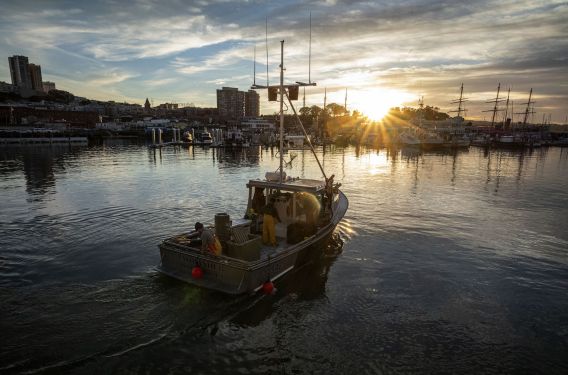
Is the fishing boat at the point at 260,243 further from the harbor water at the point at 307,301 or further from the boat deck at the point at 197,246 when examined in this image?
the harbor water at the point at 307,301

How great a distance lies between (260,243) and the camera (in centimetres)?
1145

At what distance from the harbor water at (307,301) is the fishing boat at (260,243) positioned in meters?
0.67

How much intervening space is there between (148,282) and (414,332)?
918 centimetres

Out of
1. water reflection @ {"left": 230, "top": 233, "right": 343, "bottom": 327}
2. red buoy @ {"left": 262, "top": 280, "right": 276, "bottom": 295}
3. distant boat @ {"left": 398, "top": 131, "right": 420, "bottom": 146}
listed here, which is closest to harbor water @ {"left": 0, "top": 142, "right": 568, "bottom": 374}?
water reflection @ {"left": 230, "top": 233, "right": 343, "bottom": 327}

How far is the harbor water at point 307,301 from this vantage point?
331 inches

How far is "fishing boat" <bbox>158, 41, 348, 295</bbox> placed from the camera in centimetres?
1065

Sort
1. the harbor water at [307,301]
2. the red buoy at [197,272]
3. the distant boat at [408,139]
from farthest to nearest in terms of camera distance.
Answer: the distant boat at [408,139] → the red buoy at [197,272] → the harbor water at [307,301]

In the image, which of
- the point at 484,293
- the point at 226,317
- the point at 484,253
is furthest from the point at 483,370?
the point at 484,253

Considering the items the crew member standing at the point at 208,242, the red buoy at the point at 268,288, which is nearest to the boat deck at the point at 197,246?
the crew member standing at the point at 208,242

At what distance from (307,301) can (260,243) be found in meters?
2.57

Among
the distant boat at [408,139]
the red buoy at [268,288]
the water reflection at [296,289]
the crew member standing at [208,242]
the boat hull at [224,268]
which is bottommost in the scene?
the water reflection at [296,289]

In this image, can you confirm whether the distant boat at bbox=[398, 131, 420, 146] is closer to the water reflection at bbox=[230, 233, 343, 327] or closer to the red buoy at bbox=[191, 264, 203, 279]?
the water reflection at bbox=[230, 233, 343, 327]

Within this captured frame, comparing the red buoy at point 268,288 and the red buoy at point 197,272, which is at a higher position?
the red buoy at point 197,272

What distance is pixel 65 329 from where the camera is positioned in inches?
360
